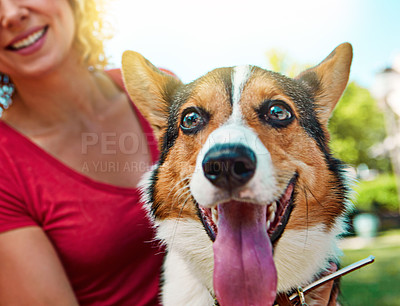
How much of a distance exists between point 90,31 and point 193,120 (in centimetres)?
146

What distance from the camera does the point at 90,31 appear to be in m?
2.98

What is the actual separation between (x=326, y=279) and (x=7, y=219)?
6.56ft

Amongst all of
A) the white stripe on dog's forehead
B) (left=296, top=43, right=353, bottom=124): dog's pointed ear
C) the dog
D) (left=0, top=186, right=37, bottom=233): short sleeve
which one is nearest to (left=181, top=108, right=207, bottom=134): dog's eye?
the dog

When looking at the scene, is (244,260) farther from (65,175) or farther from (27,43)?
(27,43)

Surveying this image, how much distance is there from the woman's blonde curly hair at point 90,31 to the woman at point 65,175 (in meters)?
0.02

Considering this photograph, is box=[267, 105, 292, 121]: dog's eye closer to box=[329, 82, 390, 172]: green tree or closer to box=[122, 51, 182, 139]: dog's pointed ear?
box=[122, 51, 182, 139]: dog's pointed ear

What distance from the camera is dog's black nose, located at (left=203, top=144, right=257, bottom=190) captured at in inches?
61.7

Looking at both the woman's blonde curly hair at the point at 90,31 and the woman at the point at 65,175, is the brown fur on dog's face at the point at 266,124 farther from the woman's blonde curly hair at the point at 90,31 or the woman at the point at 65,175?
the woman's blonde curly hair at the point at 90,31

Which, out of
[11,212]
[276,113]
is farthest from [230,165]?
[11,212]

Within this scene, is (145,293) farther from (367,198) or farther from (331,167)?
(367,198)

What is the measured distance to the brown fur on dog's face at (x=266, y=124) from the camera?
6.49 feet

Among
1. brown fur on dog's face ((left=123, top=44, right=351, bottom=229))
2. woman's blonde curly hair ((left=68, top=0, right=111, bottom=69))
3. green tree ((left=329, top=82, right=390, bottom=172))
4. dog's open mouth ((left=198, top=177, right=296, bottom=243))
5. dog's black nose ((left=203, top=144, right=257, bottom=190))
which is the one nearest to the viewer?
dog's black nose ((left=203, top=144, right=257, bottom=190))

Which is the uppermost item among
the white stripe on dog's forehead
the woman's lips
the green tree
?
the woman's lips

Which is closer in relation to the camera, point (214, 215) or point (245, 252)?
point (245, 252)
